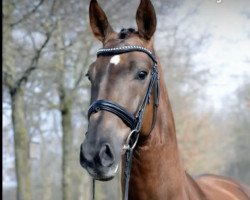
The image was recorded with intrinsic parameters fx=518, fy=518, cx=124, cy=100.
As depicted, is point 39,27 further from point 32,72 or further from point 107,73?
point 107,73

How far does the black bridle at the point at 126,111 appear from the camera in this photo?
134 inches

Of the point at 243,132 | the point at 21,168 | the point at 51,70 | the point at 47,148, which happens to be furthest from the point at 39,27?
the point at 47,148

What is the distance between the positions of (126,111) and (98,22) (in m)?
1.02

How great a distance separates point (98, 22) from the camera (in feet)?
13.7

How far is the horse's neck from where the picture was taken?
372cm

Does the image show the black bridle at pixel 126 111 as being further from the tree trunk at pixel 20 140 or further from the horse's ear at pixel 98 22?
the tree trunk at pixel 20 140

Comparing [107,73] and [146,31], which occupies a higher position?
[146,31]

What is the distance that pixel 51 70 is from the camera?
45.9 feet

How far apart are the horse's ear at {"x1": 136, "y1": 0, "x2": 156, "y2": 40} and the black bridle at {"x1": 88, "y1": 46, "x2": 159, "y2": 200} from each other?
0.19 m

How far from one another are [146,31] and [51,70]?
33.7ft

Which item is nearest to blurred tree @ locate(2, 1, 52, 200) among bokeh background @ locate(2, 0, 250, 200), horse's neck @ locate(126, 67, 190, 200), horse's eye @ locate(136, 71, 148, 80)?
bokeh background @ locate(2, 0, 250, 200)

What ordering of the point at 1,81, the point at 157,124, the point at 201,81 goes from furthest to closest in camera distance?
1. the point at 201,81
2. the point at 1,81
3. the point at 157,124

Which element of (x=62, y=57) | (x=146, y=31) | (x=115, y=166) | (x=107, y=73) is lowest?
(x=115, y=166)

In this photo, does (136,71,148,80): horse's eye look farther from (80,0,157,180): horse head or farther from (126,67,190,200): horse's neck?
(126,67,190,200): horse's neck
